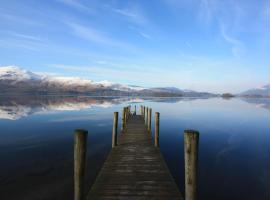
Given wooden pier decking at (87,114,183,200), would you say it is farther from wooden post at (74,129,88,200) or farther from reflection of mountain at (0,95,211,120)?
reflection of mountain at (0,95,211,120)

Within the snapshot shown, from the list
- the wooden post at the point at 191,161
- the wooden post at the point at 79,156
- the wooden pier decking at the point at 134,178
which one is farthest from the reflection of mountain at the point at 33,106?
the wooden post at the point at 191,161

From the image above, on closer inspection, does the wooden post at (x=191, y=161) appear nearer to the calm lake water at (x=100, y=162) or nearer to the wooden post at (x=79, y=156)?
the wooden post at (x=79, y=156)

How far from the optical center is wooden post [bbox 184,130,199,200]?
19.9 feet

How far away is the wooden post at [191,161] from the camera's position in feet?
19.9

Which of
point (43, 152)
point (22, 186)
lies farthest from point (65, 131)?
point (22, 186)

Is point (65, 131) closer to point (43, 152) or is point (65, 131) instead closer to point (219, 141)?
point (43, 152)

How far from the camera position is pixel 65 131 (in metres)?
22.9

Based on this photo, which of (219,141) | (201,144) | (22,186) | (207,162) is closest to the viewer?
(22,186)

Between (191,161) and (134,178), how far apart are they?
3071 mm

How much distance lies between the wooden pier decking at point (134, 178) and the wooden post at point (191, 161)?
102cm

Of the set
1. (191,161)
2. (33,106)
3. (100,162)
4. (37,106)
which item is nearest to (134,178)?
(191,161)

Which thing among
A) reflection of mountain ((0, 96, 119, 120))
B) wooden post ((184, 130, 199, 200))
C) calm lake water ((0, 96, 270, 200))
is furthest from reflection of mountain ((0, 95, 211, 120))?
wooden post ((184, 130, 199, 200))

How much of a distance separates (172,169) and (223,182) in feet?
9.64

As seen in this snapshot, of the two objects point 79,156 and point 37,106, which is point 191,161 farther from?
point 37,106
